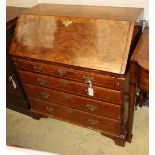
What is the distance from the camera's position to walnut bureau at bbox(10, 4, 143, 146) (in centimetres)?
159

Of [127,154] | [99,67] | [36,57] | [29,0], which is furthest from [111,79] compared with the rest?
[29,0]

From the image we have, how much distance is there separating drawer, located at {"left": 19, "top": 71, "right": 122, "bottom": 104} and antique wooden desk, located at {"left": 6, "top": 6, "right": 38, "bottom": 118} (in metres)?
0.15

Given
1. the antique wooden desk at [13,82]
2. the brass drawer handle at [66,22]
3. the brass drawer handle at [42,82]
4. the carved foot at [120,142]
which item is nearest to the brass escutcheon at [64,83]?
the brass drawer handle at [42,82]

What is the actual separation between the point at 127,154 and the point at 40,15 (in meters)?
1.38

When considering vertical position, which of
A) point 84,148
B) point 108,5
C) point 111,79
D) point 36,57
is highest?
point 108,5

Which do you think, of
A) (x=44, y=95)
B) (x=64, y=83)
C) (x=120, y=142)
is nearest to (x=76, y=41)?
(x=64, y=83)

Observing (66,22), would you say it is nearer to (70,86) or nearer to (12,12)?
(70,86)

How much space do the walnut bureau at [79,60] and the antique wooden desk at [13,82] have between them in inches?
4.4

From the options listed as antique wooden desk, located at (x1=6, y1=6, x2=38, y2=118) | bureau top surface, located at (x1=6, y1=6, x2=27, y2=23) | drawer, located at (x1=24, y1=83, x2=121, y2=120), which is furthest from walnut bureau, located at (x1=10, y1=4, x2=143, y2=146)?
bureau top surface, located at (x1=6, y1=6, x2=27, y2=23)

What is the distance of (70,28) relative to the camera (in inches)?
68.3

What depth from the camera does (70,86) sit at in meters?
1.84

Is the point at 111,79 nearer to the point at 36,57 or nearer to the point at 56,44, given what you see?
the point at 56,44

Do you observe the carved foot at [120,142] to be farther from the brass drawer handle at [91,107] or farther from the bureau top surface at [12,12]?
the bureau top surface at [12,12]

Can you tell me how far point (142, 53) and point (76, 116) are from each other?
0.88m
